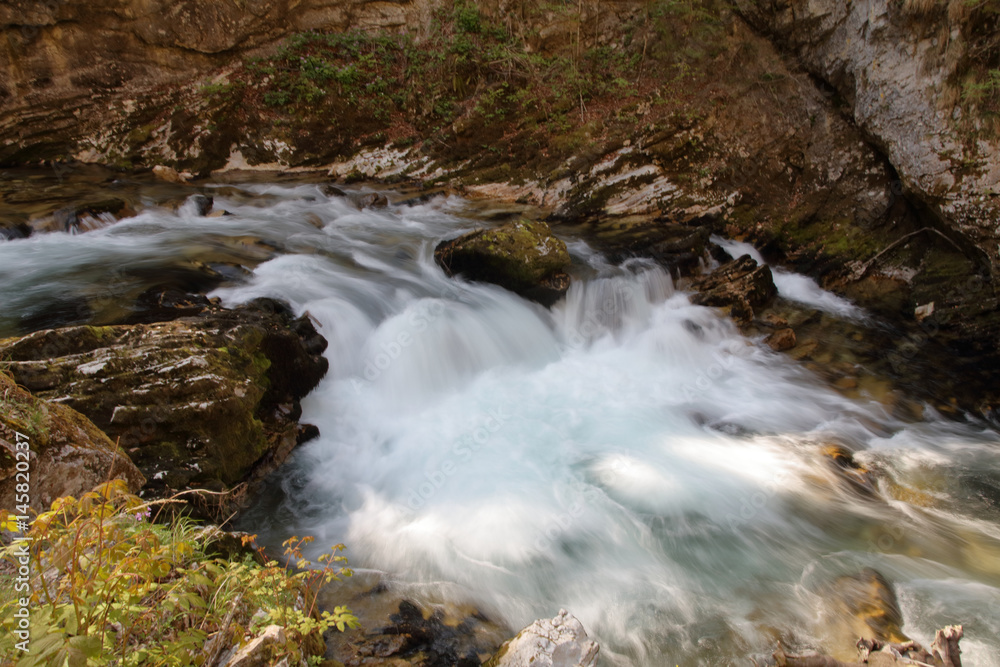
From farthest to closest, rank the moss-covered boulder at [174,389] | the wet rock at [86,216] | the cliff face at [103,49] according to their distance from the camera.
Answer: the cliff face at [103,49]
the wet rock at [86,216]
the moss-covered boulder at [174,389]

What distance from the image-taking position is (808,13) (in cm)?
1013

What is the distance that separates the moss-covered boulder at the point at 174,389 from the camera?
3607 millimetres

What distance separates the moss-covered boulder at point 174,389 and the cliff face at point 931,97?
9842 millimetres

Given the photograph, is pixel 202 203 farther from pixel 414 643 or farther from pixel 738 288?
pixel 738 288

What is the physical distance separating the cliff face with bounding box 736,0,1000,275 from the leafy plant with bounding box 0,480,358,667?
32.7 ft

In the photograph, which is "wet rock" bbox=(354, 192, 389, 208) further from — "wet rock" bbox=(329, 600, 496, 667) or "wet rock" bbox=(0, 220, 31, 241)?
"wet rock" bbox=(329, 600, 496, 667)

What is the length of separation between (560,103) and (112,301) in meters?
10.4

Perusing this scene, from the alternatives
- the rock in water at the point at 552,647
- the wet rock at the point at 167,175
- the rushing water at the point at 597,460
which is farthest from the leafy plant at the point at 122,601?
the wet rock at the point at 167,175

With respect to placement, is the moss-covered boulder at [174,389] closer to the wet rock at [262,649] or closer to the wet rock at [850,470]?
the wet rock at [262,649]

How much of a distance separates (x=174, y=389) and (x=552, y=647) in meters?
3.29

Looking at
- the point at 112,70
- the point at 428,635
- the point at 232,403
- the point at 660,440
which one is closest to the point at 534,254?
the point at 660,440

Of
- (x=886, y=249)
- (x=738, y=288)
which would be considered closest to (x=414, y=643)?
(x=738, y=288)

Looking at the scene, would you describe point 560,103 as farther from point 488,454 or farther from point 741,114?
point 488,454

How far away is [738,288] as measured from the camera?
8570mm
